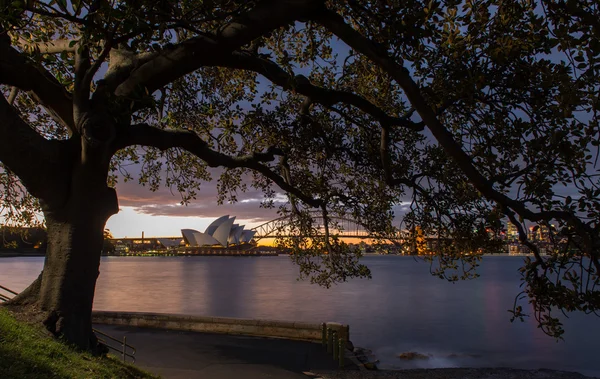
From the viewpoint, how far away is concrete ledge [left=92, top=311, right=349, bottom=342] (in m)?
15.6

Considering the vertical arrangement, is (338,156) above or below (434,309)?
above

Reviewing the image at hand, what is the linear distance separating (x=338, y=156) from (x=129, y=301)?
50.2 meters

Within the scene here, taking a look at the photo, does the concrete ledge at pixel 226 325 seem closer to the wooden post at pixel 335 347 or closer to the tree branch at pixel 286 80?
the wooden post at pixel 335 347

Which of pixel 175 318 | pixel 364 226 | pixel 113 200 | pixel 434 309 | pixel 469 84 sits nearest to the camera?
pixel 469 84

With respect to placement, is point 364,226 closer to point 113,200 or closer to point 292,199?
point 292,199

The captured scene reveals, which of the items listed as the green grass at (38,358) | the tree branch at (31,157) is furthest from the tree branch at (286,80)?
the green grass at (38,358)

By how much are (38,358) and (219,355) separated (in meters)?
7.59

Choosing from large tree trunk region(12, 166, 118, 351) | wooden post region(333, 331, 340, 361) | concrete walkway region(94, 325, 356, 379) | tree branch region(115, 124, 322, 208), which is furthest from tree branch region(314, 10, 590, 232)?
wooden post region(333, 331, 340, 361)

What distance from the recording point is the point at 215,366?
37.5 ft

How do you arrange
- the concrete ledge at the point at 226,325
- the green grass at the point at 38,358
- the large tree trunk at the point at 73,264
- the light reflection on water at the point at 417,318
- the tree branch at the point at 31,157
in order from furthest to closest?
1. the light reflection on water at the point at 417,318
2. the concrete ledge at the point at 226,325
3. the large tree trunk at the point at 73,264
4. the tree branch at the point at 31,157
5. the green grass at the point at 38,358

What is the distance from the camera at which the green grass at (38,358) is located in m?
5.33

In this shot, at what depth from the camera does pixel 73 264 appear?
659 cm

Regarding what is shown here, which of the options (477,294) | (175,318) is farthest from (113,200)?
(477,294)

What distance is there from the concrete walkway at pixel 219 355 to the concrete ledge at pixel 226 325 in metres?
0.45
